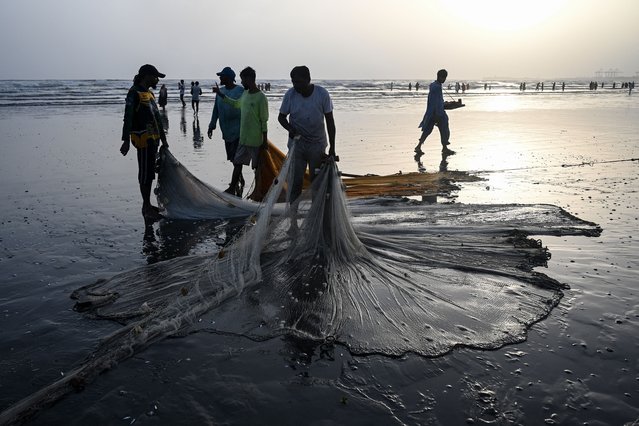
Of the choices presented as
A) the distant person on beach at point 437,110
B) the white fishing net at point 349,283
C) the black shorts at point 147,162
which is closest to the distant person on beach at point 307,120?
the white fishing net at point 349,283

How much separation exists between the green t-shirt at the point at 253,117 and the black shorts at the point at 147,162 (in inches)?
46.5

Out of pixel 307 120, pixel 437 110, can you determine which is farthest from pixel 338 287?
pixel 437 110

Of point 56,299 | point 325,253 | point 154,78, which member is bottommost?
point 56,299

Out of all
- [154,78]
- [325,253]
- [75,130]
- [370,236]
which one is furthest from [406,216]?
[75,130]

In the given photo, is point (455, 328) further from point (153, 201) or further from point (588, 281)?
point (153, 201)

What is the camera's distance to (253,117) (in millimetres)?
6840

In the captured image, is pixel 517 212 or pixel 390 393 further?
pixel 517 212

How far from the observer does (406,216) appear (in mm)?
6336

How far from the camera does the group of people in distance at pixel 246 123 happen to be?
537 centimetres

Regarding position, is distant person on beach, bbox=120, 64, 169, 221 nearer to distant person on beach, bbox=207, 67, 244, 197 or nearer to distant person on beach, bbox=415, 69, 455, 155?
distant person on beach, bbox=207, 67, 244, 197

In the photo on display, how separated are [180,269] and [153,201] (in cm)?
349

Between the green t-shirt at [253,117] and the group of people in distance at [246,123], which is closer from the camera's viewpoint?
the group of people in distance at [246,123]

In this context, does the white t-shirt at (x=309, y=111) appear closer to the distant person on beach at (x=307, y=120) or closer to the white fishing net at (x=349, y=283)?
the distant person on beach at (x=307, y=120)

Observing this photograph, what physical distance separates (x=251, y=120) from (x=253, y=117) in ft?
0.17
